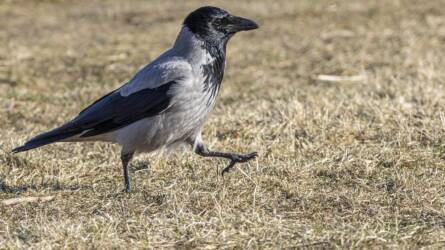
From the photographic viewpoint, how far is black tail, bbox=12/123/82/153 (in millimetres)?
5617

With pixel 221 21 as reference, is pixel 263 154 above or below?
below

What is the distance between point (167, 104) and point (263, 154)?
1.14m

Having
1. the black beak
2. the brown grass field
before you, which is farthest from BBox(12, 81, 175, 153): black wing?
the black beak

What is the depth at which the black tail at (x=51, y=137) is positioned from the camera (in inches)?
221

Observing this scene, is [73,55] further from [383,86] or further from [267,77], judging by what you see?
[383,86]

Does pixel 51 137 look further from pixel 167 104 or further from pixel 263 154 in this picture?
pixel 263 154

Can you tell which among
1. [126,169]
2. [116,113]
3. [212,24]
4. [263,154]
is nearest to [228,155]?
[263,154]

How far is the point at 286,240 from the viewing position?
435 centimetres

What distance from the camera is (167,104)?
547 cm

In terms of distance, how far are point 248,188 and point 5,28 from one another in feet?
32.2

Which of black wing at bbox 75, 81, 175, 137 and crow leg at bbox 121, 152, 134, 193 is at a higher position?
black wing at bbox 75, 81, 175, 137

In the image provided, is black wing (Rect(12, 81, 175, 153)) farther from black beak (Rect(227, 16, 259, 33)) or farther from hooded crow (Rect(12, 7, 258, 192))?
black beak (Rect(227, 16, 259, 33))

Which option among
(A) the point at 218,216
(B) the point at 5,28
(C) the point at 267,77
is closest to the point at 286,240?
(A) the point at 218,216

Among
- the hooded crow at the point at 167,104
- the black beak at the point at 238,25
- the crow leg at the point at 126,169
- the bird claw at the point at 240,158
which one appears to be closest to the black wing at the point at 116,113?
the hooded crow at the point at 167,104
